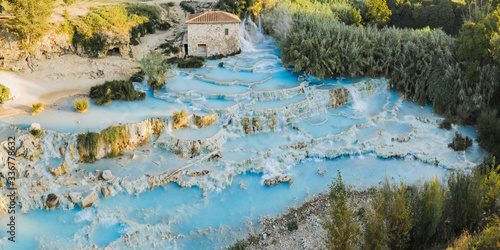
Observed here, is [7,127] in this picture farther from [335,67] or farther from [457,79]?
[457,79]

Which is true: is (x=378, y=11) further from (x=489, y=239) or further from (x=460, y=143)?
(x=489, y=239)

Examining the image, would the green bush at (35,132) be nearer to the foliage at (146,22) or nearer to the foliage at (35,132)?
the foliage at (35,132)

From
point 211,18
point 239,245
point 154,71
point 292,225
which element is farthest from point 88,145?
point 211,18

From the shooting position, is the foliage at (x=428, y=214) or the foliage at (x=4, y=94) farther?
the foliage at (x=4, y=94)

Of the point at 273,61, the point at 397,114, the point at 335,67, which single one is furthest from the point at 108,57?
the point at 397,114

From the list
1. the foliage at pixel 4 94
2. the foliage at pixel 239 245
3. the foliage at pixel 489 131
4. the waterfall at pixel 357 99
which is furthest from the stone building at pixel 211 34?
the foliage at pixel 239 245

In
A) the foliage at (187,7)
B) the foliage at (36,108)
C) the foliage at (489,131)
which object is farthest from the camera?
the foliage at (187,7)
